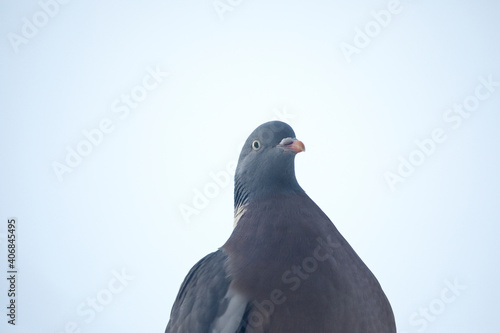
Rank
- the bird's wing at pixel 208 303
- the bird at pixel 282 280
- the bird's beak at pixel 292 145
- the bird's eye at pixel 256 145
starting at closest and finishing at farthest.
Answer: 1. the bird at pixel 282 280
2. the bird's wing at pixel 208 303
3. the bird's beak at pixel 292 145
4. the bird's eye at pixel 256 145

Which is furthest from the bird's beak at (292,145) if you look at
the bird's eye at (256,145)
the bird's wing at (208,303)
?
the bird's wing at (208,303)

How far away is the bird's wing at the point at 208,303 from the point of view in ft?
10.6

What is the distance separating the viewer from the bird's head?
3963mm

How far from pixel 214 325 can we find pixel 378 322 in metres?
1.01

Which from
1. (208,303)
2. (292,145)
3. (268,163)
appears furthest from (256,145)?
(208,303)

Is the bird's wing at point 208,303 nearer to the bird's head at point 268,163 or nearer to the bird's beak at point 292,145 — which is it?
the bird's head at point 268,163

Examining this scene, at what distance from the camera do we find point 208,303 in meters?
3.50

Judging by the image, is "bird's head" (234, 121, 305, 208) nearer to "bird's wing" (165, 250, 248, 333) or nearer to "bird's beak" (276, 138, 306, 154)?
"bird's beak" (276, 138, 306, 154)

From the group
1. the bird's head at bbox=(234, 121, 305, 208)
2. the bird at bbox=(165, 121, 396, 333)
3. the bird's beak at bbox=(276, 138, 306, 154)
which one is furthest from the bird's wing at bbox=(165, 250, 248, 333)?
the bird's beak at bbox=(276, 138, 306, 154)

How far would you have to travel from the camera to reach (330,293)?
315 cm

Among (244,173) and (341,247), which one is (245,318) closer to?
(341,247)

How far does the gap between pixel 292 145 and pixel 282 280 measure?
3.84ft

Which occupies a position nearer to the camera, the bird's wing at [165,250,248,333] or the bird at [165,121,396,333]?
the bird at [165,121,396,333]

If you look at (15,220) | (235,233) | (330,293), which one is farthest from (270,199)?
(15,220)
